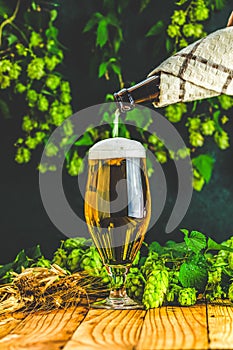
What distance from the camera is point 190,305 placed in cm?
144

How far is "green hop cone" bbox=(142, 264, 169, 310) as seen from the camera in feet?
4.62

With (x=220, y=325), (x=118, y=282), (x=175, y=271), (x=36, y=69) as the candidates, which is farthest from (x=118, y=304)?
(x=36, y=69)

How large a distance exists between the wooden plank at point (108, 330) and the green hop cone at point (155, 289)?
32mm

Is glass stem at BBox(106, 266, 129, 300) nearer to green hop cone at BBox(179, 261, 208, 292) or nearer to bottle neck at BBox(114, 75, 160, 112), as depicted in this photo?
green hop cone at BBox(179, 261, 208, 292)

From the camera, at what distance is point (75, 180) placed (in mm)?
2225

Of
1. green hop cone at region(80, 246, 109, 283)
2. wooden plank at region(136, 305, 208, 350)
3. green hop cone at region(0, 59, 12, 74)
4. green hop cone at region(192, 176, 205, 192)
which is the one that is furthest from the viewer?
green hop cone at region(192, 176, 205, 192)

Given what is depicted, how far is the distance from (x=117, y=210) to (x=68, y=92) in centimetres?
79

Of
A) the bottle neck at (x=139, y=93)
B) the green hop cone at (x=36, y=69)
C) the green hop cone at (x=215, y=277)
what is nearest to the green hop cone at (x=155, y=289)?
the green hop cone at (x=215, y=277)

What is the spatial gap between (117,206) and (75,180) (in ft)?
2.67

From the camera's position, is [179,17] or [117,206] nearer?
[117,206]

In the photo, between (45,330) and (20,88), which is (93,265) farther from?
(20,88)

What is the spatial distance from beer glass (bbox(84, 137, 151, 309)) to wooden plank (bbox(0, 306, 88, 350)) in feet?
0.32

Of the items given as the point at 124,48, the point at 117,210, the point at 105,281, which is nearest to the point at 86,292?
the point at 105,281

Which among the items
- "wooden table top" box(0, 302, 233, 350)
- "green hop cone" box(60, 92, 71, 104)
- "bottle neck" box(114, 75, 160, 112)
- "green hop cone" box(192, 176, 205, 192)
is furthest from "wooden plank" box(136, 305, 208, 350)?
"green hop cone" box(60, 92, 71, 104)
